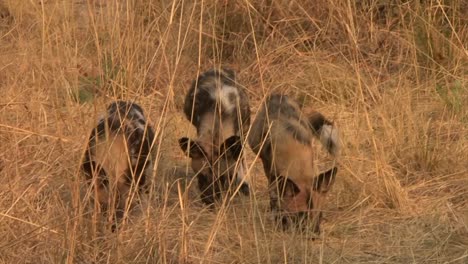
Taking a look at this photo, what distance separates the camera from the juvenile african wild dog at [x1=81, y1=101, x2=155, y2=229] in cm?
351

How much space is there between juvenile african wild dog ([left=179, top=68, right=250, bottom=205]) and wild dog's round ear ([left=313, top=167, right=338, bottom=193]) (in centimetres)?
34

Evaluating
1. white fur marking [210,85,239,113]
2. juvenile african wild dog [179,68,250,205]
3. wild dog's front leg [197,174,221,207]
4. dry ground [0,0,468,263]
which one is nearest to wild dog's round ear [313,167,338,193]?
dry ground [0,0,468,263]

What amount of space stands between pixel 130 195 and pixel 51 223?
12.2 inches

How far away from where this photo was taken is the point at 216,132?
4609 mm

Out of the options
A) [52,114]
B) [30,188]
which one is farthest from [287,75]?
[30,188]

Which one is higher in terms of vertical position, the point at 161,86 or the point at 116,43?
the point at 116,43

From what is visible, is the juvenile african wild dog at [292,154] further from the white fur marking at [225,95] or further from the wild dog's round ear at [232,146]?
the white fur marking at [225,95]

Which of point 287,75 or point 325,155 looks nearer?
point 325,155

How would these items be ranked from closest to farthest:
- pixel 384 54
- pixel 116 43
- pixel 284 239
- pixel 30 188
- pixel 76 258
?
pixel 76 258
pixel 284 239
pixel 30 188
pixel 116 43
pixel 384 54

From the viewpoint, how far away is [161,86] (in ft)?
19.3

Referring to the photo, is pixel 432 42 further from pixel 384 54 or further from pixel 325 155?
pixel 325 155

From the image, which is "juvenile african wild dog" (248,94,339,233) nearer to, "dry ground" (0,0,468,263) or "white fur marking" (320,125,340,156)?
"white fur marking" (320,125,340,156)

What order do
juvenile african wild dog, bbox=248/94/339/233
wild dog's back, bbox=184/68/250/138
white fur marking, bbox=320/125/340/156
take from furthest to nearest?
wild dog's back, bbox=184/68/250/138
white fur marking, bbox=320/125/340/156
juvenile african wild dog, bbox=248/94/339/233

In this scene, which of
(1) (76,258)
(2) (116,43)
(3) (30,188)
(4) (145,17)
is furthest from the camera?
(4) (145,17)
